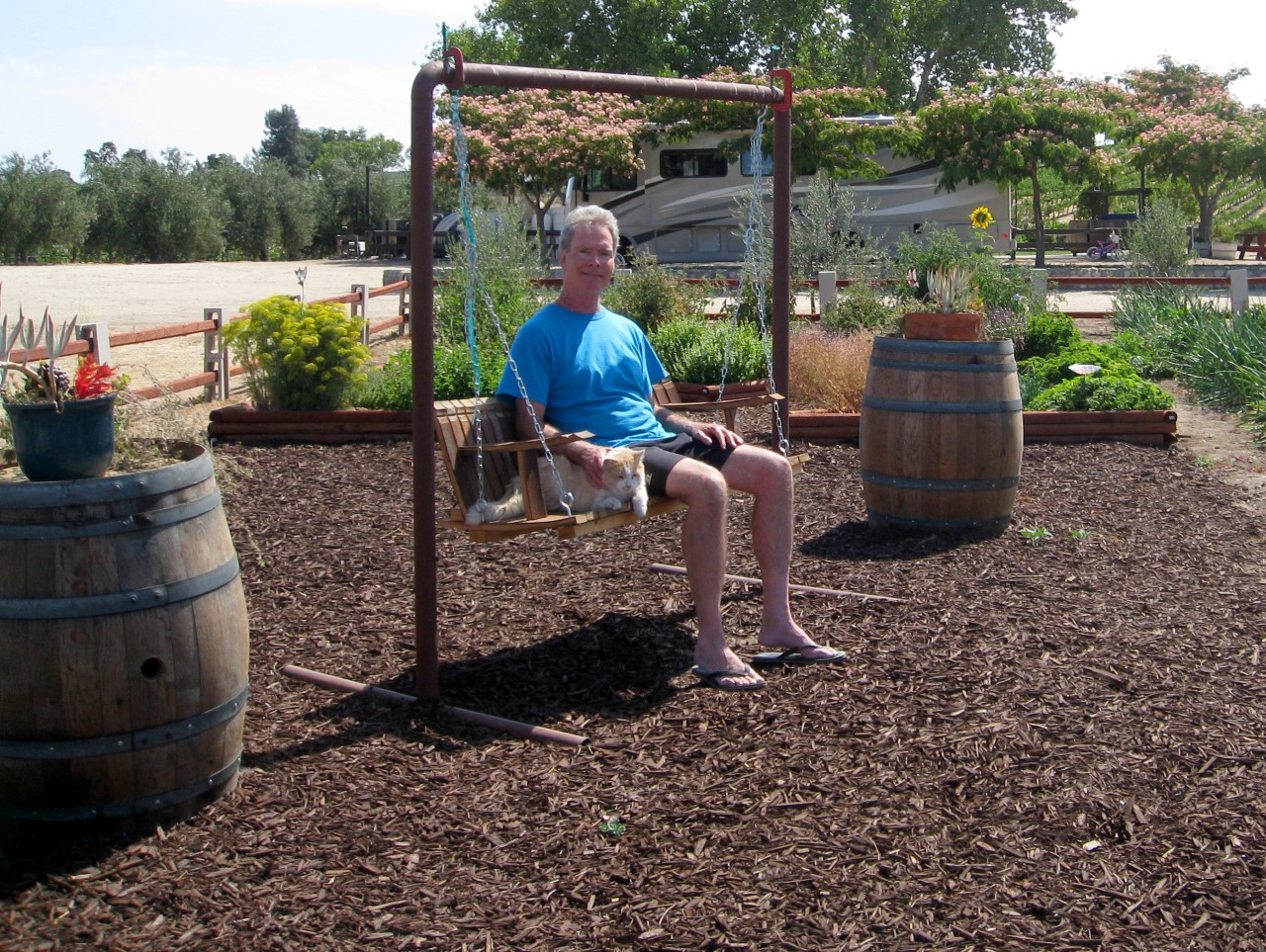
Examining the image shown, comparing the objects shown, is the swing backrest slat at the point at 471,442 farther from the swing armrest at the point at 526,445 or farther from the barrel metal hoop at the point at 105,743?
the barrel metal hoop at the point at 105,743

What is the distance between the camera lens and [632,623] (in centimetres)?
484

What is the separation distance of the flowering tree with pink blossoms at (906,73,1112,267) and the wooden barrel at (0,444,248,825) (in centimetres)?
2817

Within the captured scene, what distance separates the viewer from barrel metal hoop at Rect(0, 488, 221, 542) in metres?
2.94

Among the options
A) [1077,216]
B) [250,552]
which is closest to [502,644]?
[250,552]

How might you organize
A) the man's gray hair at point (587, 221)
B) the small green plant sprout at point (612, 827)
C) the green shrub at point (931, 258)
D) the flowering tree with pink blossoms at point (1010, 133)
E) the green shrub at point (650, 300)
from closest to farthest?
the small green plant sprout at point (612, 827), the man's gray hair at point (587, 221), the green shrub at point (650, 300), the green shrub at point (931, 258), the flowering tree with pink blossoms at point (1010, 133)

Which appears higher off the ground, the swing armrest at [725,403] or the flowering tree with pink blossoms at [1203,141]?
the flowering tree with pink blossoms at [1203,141]

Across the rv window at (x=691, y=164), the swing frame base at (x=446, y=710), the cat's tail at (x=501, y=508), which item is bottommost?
the swing frame base at (x=446, y=710)

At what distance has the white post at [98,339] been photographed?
8.32 m

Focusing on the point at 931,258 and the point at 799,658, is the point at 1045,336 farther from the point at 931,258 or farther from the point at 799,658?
the point at 799,658

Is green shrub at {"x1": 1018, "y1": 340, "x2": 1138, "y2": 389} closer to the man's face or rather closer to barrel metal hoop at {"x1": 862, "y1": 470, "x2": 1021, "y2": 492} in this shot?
barrel metal hoop at {"x1": 862, "y1": 470, "x2": 1021, "y2": 492}

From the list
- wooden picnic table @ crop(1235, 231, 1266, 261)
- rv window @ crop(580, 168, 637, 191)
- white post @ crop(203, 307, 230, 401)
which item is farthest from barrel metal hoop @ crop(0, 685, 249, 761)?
wooden picnic table @ crop(1235, 231, 1266, 261)

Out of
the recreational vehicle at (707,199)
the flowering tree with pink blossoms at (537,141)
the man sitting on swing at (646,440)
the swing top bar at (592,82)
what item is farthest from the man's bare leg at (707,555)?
the recreational vehicle at (707,199)

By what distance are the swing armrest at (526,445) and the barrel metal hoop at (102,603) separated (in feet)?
3.64

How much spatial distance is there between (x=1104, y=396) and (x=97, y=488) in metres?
7.30
